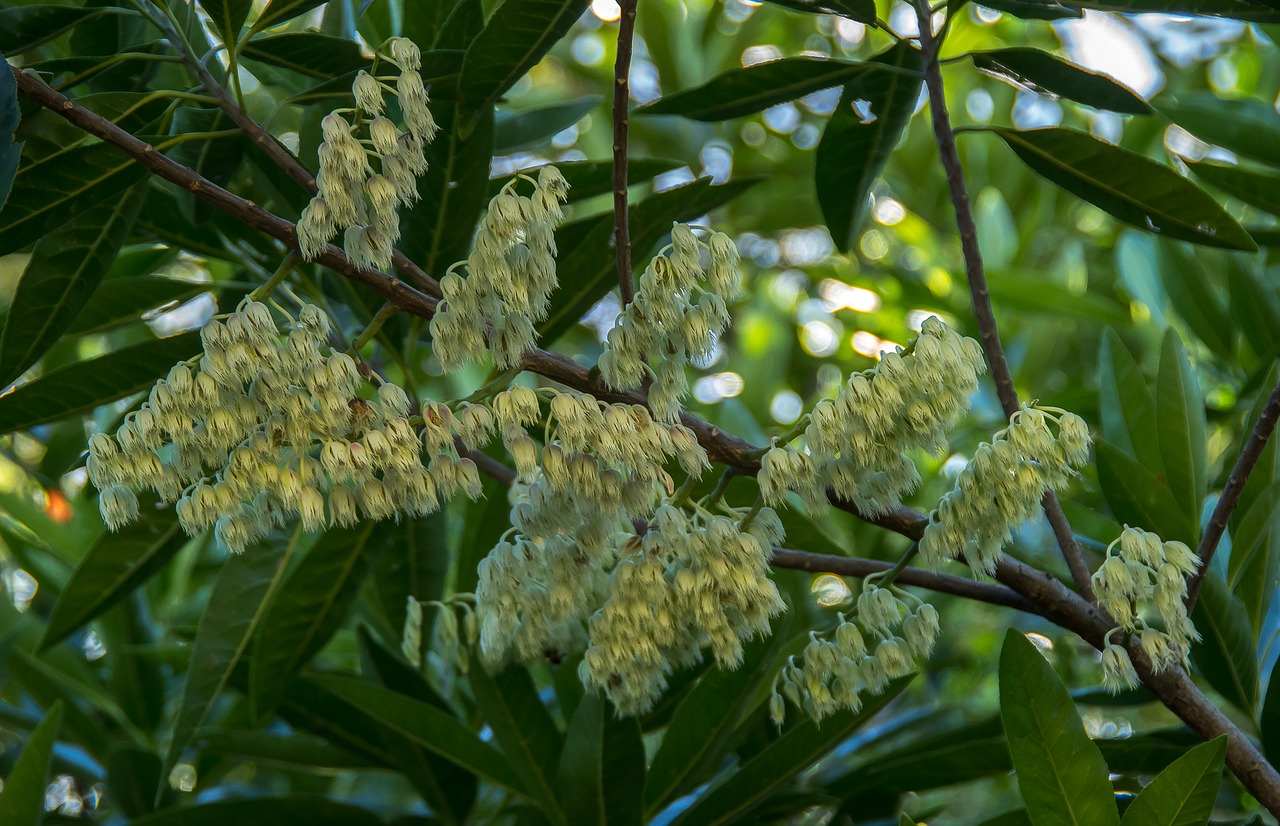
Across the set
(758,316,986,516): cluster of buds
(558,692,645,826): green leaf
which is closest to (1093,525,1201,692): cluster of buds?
(758,316,986,516): cluster of buds

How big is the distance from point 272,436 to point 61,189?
1.75ft

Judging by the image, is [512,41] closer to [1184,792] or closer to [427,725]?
[427,725]

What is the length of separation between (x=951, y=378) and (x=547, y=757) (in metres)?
1.03

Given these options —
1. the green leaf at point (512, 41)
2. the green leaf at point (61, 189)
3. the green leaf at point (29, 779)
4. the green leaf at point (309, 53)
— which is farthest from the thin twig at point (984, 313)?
the green leaf at point (29, 779)

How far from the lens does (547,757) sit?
72.4 inches

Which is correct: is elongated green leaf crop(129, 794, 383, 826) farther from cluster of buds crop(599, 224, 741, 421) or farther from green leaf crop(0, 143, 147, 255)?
cluster of buds crop(599, 224, 741, 421)

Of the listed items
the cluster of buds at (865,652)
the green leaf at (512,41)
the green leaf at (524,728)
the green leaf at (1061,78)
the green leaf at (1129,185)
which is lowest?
the green leaf at (524,728)

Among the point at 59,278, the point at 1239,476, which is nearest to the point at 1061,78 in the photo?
the point at 1239,476

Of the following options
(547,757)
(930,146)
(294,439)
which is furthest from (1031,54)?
(930,146)

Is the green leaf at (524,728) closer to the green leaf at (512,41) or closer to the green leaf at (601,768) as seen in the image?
the green leaf at (601,768)

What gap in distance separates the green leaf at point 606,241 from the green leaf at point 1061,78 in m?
0.37

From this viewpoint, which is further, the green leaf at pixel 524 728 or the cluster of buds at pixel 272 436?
the green leaf at pixel 524 728

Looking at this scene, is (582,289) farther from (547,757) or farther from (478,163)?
(547,757)

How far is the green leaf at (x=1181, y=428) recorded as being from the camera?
1812 mm
